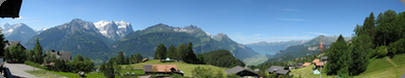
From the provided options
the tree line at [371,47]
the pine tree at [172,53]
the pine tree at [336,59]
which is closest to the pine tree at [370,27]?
the tree line at [371,47]

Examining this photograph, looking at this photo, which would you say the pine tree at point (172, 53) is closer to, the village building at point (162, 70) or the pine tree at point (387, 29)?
the village building at point (162, 70)

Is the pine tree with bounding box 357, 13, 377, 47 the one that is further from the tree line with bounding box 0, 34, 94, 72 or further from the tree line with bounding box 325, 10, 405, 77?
the tree line with bounding box 0, 34, 94, 72

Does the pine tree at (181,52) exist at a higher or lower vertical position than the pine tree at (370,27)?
lower

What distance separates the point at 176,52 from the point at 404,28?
7785 centimetres

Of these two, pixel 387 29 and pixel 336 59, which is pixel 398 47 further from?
pixel 336 59

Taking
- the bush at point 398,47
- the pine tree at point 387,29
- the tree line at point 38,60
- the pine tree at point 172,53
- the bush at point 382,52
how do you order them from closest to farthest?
1. the tree line at point 38,60
2. the bush at point 398,47
3. the pine tree at point 387,29
4. the bush at point 382,52
5. the pine tree at point 172,53

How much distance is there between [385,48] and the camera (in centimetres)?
4206

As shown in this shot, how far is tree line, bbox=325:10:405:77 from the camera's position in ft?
122

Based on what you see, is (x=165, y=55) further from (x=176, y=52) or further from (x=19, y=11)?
(x=19, y=11)

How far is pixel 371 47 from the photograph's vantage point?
4978 cm

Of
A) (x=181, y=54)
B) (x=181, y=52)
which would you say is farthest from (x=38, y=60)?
(x=181, y=52)

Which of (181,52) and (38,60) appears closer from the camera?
(38,60)

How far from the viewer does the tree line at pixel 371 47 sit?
122 feet

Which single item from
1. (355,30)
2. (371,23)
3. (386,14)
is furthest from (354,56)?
(355,30)
